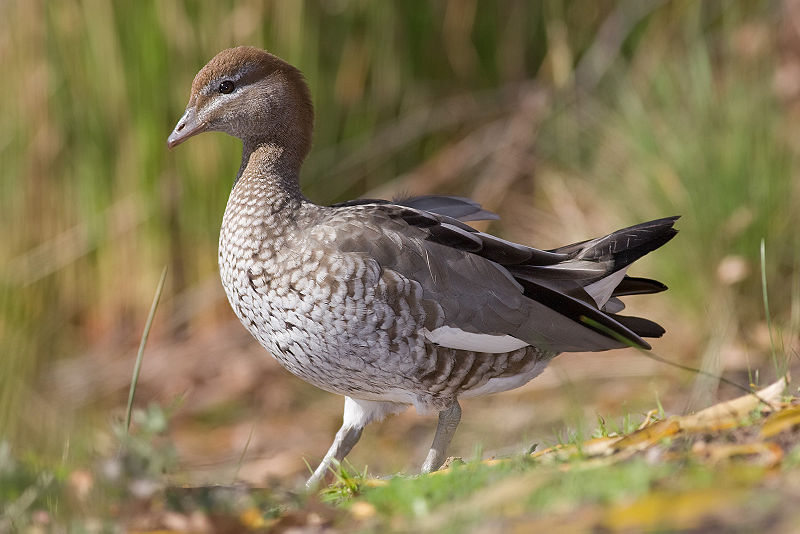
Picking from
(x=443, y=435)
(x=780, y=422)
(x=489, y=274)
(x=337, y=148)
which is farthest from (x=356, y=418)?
(x=337, y=148)

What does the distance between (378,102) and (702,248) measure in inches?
93.1

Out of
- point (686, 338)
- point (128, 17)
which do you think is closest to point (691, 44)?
point (686, 338)

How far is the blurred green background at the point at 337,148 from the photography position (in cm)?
630

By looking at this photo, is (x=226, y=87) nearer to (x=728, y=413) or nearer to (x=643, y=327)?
(x=643, y=327)

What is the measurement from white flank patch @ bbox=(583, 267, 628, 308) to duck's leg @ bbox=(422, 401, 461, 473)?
69cm

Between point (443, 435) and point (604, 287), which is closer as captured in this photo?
point (443, 435)

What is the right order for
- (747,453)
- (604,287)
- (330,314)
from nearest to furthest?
(747,453) → (330,314) → (604,287)

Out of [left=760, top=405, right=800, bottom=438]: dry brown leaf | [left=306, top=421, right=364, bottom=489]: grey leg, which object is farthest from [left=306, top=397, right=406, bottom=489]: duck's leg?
[left=760, top=405, right=800, bottom=438]: dry brown leaf

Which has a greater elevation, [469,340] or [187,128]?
[187,128]

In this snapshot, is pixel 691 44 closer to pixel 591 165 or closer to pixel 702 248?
pixel 591 165

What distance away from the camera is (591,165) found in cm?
679

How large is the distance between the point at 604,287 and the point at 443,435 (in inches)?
33.5

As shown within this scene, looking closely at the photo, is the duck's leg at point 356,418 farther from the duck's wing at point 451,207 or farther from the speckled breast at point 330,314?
the duck's wing at point 451,207

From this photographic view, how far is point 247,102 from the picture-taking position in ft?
13.3
